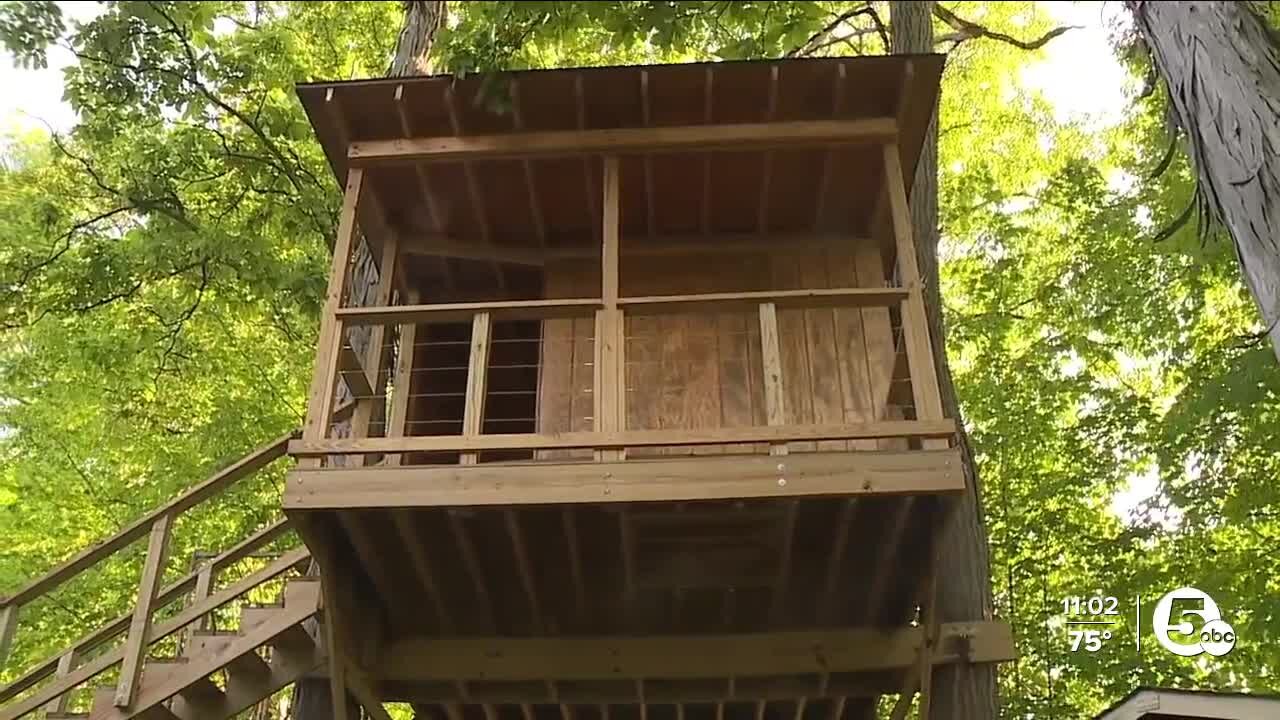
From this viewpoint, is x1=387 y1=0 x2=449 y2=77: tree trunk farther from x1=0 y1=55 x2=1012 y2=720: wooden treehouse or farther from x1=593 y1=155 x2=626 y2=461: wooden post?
x1=593 y1=155 x2=626 y2=461: wooden post

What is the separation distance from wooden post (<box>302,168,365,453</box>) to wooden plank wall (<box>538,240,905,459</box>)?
64.3 inches

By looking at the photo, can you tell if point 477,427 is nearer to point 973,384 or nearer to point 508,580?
point 508,580

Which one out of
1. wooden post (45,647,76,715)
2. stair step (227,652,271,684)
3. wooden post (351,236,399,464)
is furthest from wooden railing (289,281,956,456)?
wooden post (45,647,76,715)

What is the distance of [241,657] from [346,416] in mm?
2039

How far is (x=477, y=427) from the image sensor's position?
19.1ft

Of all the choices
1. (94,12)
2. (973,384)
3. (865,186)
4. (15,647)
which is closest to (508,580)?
(865,186)

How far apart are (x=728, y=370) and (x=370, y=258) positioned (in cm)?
361

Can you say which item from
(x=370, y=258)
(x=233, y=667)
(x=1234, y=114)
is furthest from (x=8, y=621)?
(x=1234, y=114)

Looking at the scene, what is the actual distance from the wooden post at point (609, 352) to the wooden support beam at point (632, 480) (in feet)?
0.99

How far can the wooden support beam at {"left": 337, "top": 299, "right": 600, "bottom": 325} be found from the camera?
6.18 meters

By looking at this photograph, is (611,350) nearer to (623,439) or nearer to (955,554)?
(623,439)

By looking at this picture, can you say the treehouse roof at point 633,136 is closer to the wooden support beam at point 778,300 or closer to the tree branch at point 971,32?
the wooden support beam at point 778,300

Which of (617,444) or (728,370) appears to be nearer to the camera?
(617,444)

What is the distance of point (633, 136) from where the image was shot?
6.88 m
